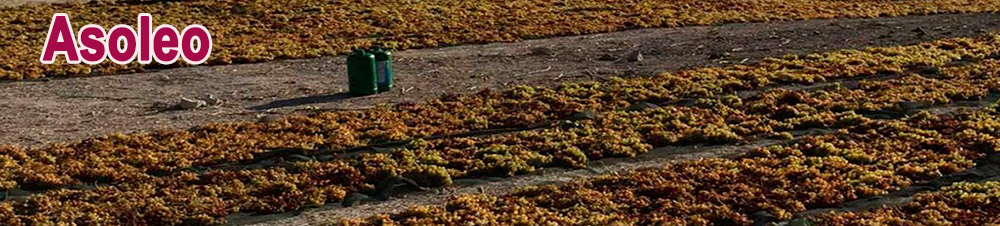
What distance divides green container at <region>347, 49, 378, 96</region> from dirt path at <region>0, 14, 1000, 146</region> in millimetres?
216

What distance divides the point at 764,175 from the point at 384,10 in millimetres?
18058

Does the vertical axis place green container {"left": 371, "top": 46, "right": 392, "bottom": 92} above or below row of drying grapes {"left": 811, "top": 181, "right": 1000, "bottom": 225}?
below

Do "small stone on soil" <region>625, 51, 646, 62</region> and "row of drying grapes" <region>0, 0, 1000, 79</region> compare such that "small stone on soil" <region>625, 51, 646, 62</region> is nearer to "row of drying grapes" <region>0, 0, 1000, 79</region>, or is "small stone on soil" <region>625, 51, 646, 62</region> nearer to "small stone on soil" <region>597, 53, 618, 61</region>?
"small stone on soil" <region>597, 53, 618, 61</region>

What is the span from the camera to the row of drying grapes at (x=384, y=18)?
75.9 feet

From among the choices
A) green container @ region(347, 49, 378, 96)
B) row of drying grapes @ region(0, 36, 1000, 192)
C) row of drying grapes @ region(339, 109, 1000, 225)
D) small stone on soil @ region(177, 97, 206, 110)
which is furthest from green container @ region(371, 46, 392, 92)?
row of drying grapes @ region(339, 109, 1000, 225)

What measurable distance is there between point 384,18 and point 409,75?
26.6 feet

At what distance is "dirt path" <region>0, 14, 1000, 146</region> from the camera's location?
617 inches

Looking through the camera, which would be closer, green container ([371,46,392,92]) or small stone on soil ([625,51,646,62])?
green container ([371,46,392,92])

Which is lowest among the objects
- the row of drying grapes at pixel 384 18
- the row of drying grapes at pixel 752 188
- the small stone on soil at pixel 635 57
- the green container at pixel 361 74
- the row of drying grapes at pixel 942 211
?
the row of drying grapes at pixel 384 18

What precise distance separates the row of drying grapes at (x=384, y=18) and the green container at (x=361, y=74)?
192 inches

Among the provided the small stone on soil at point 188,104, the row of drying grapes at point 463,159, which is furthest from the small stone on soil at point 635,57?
the small stone on soil at point 188,104

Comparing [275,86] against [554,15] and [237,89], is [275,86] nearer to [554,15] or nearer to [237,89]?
[237,89]

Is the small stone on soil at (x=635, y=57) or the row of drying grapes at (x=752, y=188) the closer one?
the row of drying grapes at (x=752, y=188)

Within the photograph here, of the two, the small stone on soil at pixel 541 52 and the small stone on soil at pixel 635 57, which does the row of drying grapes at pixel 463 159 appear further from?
the small stone on soil at pixel 541 52
